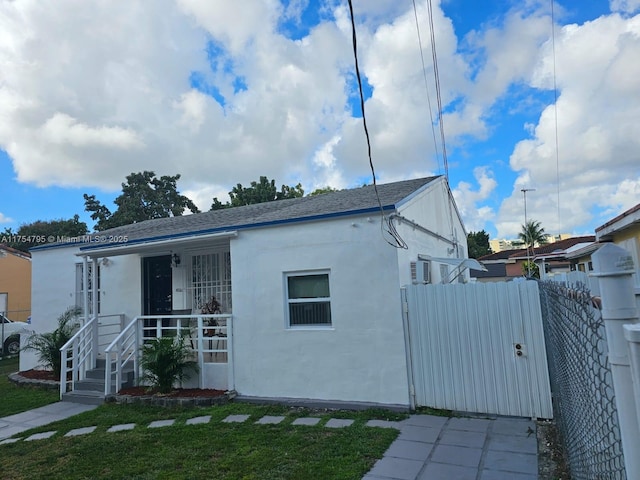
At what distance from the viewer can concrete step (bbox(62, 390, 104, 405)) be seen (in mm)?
7750

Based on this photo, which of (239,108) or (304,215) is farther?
(239,108)

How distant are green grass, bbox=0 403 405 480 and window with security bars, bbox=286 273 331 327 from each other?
59.1 inches

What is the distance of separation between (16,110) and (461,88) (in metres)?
11.8

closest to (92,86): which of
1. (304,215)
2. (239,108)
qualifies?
(239,108)


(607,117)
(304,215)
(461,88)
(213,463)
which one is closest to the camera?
(213,463)

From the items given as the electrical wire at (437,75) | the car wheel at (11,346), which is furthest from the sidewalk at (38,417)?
the car wheel at (11,346)

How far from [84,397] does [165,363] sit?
2.01 meters

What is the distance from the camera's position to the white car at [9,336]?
1500 centimetres

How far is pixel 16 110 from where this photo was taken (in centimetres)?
1127

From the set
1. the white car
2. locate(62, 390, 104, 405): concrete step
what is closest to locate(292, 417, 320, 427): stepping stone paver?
Answer: locate(62, 390, 104, 405): concrete step

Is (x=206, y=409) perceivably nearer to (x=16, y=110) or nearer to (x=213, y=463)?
(x=213, y=463)

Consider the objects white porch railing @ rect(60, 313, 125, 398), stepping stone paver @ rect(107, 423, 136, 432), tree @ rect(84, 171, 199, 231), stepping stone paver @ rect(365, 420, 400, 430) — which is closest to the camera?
stepping stone paver @ rect(365, 420, 400, 430)

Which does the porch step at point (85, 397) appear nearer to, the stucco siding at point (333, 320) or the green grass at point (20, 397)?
the green grass at point (20, 397)

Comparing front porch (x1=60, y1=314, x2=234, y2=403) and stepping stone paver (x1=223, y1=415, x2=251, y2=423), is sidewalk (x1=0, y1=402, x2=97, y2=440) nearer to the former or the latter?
front porch (x1=60, y1=314, x2=234, y2=403)
